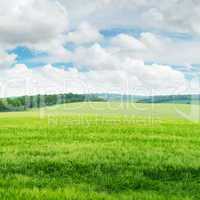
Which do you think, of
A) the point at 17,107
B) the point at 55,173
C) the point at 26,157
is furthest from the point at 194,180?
the point at 17,107

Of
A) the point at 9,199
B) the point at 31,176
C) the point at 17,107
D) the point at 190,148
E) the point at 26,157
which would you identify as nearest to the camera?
the point at 9,199

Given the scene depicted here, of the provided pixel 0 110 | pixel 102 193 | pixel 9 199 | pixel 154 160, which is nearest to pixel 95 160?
pixel 154 160

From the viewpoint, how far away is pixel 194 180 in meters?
13.0

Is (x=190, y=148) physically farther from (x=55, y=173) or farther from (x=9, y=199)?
(x=9, y=199)

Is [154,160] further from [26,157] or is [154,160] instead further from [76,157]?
[26,157]

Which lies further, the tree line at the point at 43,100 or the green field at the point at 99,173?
the tree line at the point at 43,100

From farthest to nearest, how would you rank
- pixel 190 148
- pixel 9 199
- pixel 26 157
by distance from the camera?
pixel 190 148
pixel 26 157
pixel 9 199

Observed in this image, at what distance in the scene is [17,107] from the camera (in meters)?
101

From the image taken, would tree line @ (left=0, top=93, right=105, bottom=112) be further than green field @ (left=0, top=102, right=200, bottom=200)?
Yes

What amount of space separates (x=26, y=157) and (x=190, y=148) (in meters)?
8.14

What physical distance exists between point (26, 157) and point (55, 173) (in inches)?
127

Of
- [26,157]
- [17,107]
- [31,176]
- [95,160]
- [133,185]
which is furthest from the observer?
[17,107]

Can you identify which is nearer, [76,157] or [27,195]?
[27,195]

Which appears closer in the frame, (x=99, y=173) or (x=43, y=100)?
(x=99, y=173)
